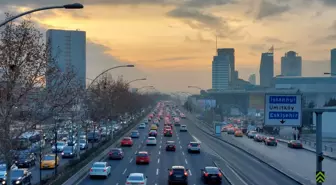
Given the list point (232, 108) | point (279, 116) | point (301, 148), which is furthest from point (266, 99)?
point (232, 108)

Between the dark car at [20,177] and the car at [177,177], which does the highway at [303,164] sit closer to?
the car at [177,177]

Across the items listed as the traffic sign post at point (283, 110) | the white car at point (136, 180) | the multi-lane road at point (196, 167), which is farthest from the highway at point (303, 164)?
the white car at point (136, 180)

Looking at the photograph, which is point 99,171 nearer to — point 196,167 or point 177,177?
point 177,177

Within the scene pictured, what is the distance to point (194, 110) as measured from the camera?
563 ft

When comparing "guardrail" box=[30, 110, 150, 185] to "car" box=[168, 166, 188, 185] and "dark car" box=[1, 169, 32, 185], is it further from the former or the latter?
"car" box=[168, 166, 188, 185]

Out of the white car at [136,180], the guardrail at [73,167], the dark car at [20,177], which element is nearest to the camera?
the white car at [136,180]

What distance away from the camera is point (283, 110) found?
80.9 feet

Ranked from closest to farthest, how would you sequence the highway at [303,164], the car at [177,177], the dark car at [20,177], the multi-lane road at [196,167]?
1. the dark car at [20,177]
2. the car at [177,177]
3. the multi-lane road at [196,167]
4. the highway at [303,164]

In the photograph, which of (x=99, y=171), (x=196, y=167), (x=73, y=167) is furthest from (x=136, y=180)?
(x=196, y=167)

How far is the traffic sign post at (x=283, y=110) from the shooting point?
2452 centimetres

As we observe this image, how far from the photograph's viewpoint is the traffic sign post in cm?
2452

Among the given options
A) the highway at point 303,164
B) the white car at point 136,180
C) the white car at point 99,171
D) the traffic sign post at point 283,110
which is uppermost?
the traffic sign post at point 283,110

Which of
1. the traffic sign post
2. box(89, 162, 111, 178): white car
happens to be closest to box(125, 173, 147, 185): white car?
box(89, 162, 111, 178): white car

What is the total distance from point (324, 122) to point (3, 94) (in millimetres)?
74058
